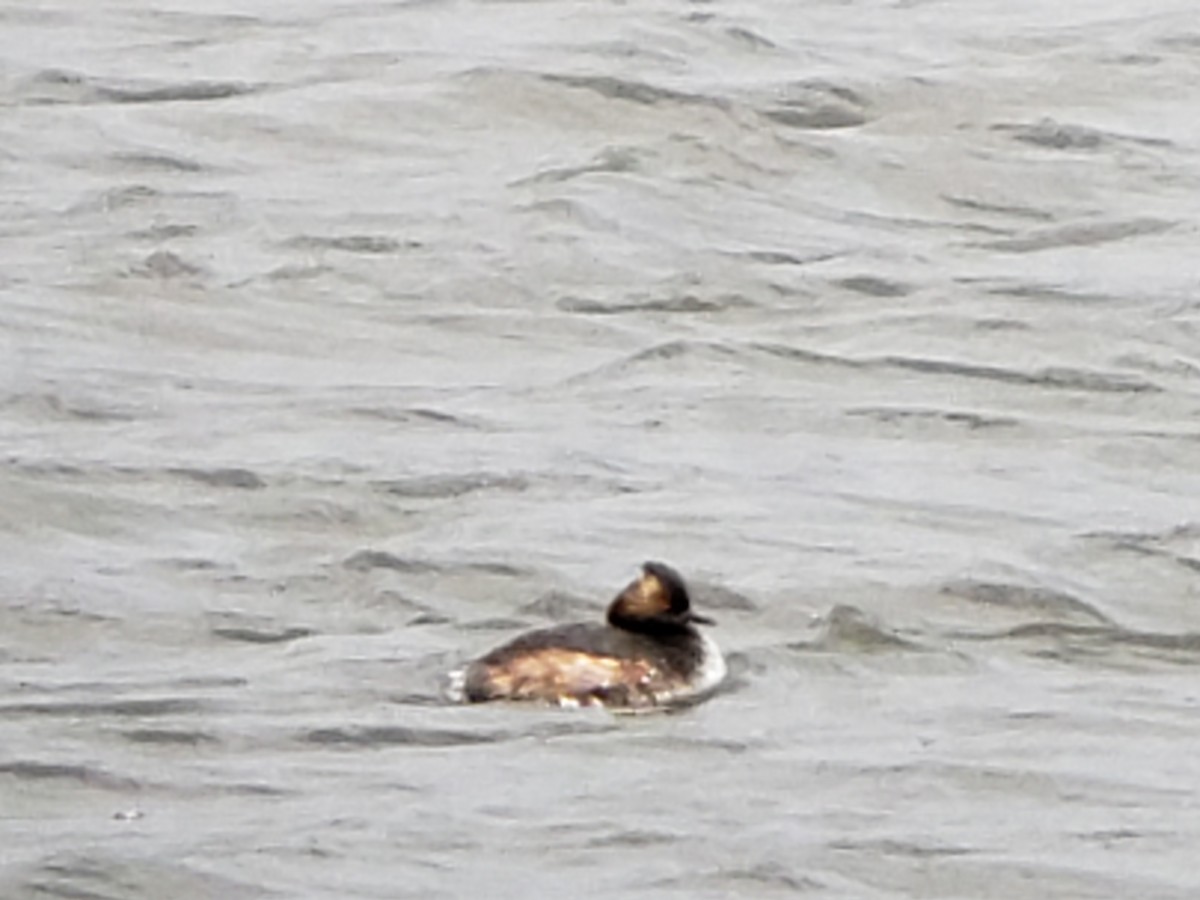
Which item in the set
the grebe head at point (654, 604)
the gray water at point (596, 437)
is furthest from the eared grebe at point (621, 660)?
the gray water at point (596, 437)

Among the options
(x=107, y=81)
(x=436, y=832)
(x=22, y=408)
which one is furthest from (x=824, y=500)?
(x=107, y=81)

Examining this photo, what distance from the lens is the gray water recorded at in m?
10.3

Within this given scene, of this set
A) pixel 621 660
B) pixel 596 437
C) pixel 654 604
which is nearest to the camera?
pixel 621 660

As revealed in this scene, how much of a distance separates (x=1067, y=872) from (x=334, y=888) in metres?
1.45

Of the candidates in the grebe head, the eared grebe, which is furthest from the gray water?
the grebe head

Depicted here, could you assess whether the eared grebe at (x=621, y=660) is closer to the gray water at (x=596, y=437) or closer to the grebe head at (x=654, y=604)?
the grebe head at (x=654, y=604)

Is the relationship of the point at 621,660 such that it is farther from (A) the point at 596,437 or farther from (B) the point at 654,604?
(A) the point at 596,437

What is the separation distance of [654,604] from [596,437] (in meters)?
2.10

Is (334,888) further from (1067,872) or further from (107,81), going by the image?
(107,81)

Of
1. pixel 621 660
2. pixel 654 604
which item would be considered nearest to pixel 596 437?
pixel 654 604

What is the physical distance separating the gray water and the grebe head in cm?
22

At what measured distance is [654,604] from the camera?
38.7ft

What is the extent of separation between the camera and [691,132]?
17.5 m

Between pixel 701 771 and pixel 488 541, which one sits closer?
pixel 701 771
